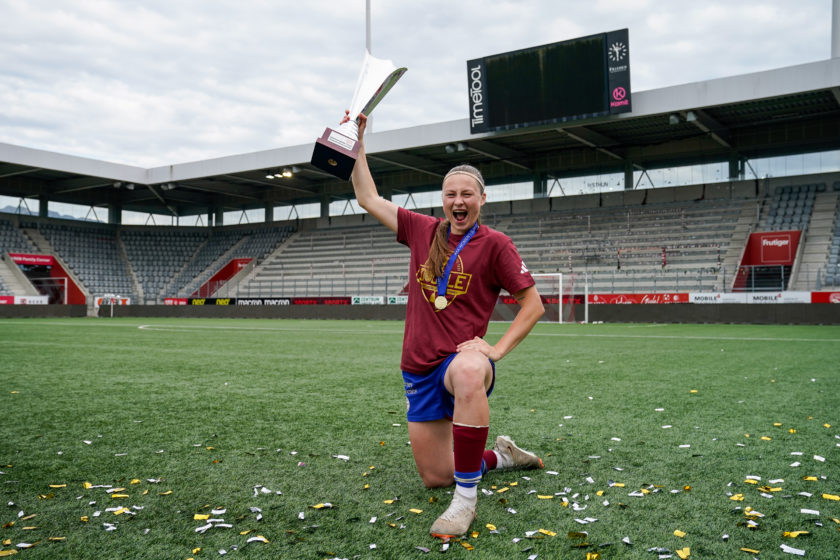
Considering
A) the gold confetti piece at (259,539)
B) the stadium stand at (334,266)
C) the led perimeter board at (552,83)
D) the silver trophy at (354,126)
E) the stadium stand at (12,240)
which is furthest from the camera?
the stadium stand at (12,240)

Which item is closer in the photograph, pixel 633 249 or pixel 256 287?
pixel 633 249

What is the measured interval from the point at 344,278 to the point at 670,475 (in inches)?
1202

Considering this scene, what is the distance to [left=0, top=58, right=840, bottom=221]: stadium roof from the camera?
22391mm

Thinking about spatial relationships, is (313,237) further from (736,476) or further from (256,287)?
(736,476)

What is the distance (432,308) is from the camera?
9.35 feet

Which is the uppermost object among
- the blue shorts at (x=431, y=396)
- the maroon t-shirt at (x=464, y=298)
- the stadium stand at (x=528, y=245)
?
the stadium stand at (x=528, y=245)

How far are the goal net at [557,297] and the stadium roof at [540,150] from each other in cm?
622

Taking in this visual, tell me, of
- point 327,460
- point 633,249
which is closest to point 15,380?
point 327,460

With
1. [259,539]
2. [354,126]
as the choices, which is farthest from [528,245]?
[259,539]

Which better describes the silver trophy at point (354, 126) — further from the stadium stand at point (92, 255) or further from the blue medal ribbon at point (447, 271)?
the stadium stand at point (92, 255)

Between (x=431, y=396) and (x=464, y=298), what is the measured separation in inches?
18.8

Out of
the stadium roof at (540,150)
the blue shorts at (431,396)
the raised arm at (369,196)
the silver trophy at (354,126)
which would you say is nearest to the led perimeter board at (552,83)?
the stadium roof at (540,150)

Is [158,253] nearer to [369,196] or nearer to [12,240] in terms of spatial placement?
[12,240]

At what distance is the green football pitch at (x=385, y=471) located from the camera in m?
2.24
